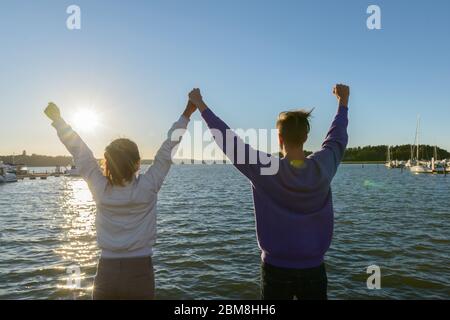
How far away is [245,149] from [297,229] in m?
0.85

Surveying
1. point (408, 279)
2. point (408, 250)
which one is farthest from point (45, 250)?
point (408, 250)

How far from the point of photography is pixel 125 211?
3.58m

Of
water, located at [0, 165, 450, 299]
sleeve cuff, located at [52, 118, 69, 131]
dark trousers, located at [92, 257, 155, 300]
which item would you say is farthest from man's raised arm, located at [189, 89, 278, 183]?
water, located at [0, 165, 450, 299]

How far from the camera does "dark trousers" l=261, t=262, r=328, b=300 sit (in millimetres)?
3277

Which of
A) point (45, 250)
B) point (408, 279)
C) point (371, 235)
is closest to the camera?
point (408, 279)

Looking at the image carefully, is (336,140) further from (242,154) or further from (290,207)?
(242,154)

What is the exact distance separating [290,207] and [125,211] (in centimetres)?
161

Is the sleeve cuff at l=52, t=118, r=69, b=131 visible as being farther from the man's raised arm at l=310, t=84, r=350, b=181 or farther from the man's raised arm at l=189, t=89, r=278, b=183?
the man's raised arm at l=310, t=84, r=350, b=181

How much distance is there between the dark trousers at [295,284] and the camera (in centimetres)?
328

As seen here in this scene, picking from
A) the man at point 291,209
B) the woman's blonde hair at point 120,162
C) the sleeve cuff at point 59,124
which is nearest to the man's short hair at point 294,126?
the man at point 291,209

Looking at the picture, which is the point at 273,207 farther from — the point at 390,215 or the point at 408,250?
the point at 390,215

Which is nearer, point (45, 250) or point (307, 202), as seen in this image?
point (307, 202)
